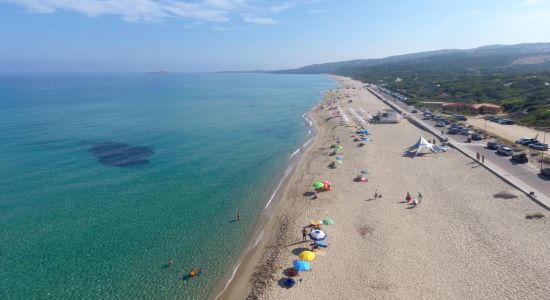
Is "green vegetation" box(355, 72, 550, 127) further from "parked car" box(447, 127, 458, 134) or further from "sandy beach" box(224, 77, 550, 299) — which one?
"sandy beach" box(224, 77, 550, 299)

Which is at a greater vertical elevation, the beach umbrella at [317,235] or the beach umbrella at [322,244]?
the beach umbrella at [317,235]

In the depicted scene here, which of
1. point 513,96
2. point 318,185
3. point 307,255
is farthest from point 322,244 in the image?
point 513,96

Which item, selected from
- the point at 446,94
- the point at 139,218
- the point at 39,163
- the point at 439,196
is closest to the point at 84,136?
the point at 39,163

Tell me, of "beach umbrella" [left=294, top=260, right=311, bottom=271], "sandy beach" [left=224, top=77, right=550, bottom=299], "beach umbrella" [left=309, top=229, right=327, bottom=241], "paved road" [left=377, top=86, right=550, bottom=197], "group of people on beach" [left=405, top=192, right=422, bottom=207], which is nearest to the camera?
"sandy beach" [left=224, top=77, right=550, bottom=299]

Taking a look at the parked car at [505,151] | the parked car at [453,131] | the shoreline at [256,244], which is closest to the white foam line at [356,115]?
the parked car at [453,131]

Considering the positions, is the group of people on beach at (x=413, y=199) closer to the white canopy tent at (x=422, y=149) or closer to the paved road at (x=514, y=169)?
the paved road at (x=514, y=169)

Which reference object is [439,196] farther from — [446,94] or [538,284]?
[446,94]

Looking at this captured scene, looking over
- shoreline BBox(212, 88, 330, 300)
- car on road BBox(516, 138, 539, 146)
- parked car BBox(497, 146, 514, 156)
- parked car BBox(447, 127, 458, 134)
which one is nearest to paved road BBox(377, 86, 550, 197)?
parked car BBox(497, 146, 514, 156)
